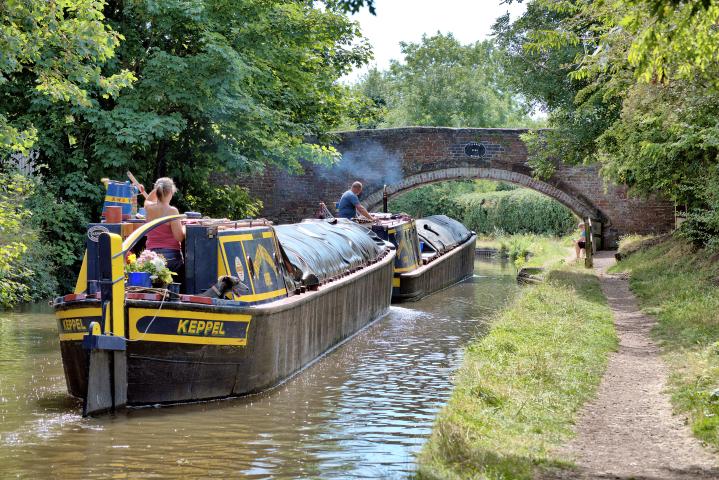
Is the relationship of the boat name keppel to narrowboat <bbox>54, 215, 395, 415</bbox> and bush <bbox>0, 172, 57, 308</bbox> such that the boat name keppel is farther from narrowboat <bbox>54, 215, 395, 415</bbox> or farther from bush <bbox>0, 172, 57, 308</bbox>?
bush <bbox>0, 172, 57, 308</bbox>

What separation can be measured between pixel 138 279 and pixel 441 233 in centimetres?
1537

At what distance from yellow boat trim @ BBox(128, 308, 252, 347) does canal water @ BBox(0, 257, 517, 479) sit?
57 cm

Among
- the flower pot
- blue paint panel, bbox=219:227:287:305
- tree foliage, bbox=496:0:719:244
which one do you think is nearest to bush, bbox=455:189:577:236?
tree foliage, bbox=496:0:719:244

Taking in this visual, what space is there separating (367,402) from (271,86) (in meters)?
12.6

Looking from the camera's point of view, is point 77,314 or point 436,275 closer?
point 77,314

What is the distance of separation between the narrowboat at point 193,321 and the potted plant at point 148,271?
4.0 inches

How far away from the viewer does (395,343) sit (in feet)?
43.3

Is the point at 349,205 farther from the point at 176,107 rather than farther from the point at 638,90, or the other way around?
the point at 638,90

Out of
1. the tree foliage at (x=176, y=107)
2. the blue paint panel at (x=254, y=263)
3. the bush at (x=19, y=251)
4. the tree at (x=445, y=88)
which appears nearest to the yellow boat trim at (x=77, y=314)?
the blue paint panel at (x=254, y=263)

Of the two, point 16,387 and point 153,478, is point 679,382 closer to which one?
point 153,478

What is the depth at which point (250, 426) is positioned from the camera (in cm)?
816

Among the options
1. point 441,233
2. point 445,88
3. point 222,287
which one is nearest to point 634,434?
point 222,287

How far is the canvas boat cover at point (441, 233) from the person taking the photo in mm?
22266

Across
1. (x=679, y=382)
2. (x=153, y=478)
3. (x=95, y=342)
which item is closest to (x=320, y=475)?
(x=153, y=478)
